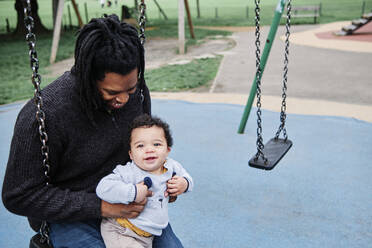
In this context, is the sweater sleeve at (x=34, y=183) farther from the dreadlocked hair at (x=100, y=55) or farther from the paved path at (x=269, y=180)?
the paved path at (x=269, y=180)

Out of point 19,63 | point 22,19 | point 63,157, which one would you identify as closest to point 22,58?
point 19,63

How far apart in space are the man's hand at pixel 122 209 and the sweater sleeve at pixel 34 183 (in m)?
0.06

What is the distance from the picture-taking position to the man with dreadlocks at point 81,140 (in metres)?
1.40

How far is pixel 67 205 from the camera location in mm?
1473

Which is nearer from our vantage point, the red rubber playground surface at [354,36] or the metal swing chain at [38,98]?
the metal swing chain at [38,98]

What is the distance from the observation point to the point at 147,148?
164 centimetres

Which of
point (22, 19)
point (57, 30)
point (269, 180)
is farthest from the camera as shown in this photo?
point (22, 19)

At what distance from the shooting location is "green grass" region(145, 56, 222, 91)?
7168mm

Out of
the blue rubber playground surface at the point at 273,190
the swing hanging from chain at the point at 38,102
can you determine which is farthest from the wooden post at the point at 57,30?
the swing hanging from chain at the point at 38,102

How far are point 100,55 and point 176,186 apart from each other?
25.4 inches

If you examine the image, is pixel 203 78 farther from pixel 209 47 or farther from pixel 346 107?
pixel 209 47

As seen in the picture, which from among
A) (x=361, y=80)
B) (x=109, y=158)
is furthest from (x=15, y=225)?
(x=361, y=80)

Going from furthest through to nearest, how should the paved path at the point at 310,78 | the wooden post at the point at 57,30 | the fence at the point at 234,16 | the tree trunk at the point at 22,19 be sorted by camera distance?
the fence at the point at 234,16 → the tree trunk at the point at 22,19 → the wooden post at the point at 57,30 → the paved path at the point at 310,78

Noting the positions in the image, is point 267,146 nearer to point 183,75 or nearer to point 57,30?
point 183,75
